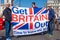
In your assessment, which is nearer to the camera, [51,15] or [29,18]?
[29,18]

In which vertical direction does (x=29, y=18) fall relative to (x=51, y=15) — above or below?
below

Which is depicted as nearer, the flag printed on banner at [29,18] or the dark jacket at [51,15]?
the flag printed on banner at [29,18]

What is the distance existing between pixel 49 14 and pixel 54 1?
26297 mm

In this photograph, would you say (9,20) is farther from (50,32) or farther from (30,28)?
(50,32)

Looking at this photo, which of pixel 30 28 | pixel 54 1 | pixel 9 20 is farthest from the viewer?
pixel 54 1

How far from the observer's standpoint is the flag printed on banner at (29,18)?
12719 mm

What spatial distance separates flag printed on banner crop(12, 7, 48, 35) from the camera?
12.7 metres

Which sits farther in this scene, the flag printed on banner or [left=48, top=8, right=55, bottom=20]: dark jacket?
[left=48, top=8, right=55, bottom=20]: dark jacket

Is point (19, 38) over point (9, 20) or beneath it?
beneath

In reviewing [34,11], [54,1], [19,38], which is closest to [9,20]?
[19,38]

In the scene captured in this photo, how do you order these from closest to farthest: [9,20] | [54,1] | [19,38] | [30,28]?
1. [9,20]
2. [19,38]
3. [30,28]
4. [54,1]

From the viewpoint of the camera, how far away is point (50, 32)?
13.5 m

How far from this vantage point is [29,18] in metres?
13.2

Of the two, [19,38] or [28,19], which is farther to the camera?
[28,19]
